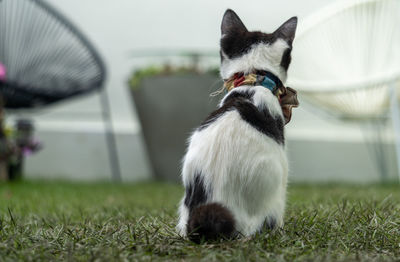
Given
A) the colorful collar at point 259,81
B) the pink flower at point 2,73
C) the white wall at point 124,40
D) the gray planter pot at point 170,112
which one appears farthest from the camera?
the white wall at point 124,40

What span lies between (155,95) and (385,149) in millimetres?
2005

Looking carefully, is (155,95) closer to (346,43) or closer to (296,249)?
(346,43)

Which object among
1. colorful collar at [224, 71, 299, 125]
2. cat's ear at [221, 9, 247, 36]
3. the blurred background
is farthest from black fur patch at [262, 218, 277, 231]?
the blurred background

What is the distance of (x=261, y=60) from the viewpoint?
3.80ft

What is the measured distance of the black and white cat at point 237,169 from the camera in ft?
3.19

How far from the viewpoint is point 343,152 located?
13.9 ft

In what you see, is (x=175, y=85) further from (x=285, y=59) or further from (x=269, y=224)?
(x=269, y=224)

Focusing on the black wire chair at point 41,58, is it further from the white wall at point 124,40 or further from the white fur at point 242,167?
the white fur at point 242,167

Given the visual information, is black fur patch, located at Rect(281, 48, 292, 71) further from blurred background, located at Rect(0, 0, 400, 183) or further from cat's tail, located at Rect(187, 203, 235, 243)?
blurred background, located at Rect(0, 0, 400, 183)

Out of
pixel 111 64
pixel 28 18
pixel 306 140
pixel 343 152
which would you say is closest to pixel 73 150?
pixel 111 64

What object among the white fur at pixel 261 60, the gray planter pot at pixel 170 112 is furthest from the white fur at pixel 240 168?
the gray planter pot at pixel 170 112

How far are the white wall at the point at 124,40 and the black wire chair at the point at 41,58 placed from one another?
0.91 metres

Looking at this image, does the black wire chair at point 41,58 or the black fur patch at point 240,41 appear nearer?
the black fur patch at point 240,41

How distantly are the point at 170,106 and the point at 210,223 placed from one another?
239 centimetres
